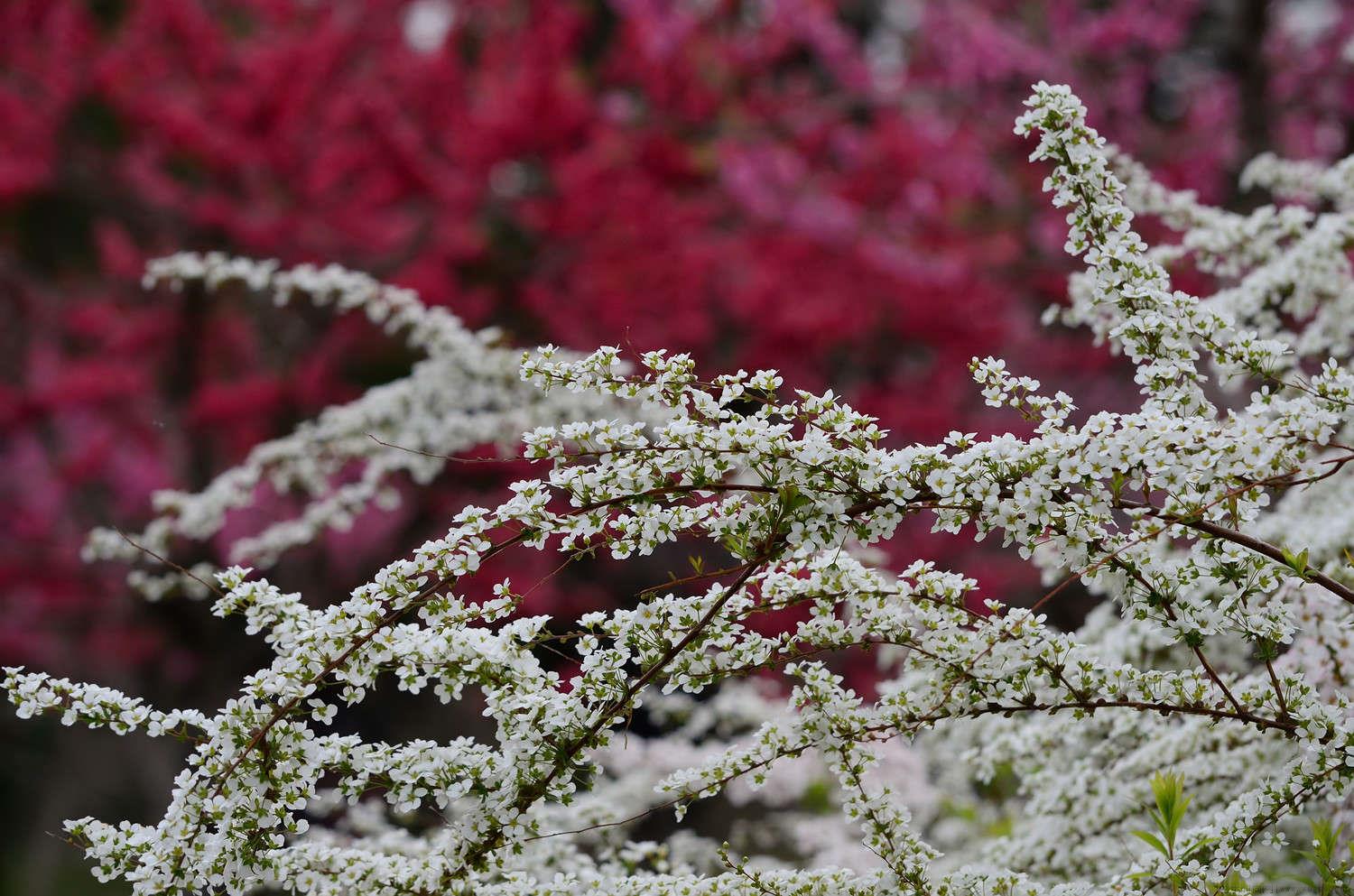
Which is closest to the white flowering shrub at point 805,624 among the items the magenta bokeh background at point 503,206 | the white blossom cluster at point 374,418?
the white blossom cluster at point 374,418

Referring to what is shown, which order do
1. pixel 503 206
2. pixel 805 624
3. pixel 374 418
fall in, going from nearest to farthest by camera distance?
pixel 805 624, pixel 374 418, pixel 503 206

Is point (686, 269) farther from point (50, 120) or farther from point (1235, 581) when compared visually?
point (1235, 581)

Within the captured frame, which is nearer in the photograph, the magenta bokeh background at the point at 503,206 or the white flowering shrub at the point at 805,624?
the white flowering shrub at the point at 805,624

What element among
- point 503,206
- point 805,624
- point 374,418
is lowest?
point 805,624

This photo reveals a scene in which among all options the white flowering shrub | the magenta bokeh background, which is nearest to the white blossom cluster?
the white flowering shrub

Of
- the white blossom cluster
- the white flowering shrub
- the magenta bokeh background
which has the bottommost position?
the white flowering shrub

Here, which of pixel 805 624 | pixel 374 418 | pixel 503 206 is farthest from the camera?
pixel 503 206

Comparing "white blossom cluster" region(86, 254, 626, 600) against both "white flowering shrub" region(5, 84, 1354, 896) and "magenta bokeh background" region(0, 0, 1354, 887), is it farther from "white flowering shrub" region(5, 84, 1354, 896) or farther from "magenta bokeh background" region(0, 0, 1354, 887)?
"magenta bokeh background" region(0, 0, 1354, 887)

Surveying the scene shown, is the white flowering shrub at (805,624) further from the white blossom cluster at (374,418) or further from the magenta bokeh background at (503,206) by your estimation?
the magenta bokeh background at (503,206)

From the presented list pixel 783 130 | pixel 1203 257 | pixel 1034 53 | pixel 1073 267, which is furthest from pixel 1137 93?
pixel 1203 257

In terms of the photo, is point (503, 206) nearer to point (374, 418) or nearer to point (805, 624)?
point (374, 418)

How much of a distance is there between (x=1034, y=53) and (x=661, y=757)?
6171 millimetres

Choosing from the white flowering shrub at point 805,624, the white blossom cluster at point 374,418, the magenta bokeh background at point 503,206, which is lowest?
the white flowering shrub at point 805,624

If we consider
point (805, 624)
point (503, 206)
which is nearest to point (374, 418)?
point (805, 624)
